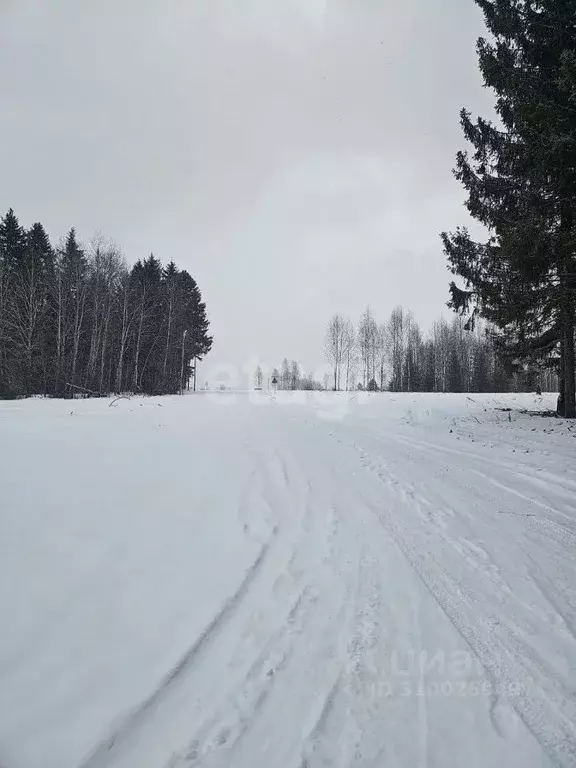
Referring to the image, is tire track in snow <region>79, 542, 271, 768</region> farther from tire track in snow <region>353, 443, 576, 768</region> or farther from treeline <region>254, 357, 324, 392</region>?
treeline <region>254, 357, 324, 392</region>

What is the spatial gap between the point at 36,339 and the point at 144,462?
21421mm

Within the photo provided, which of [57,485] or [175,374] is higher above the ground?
[175,374]

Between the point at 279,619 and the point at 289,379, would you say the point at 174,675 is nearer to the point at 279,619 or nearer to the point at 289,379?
the point at 279,619

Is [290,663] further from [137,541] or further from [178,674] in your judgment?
[137,541]

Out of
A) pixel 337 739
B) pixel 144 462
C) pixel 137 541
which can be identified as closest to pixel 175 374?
pixel 144 462

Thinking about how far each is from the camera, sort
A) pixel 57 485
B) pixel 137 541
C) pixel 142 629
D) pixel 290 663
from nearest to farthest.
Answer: pixel 290 663, pixel 142 629, pixel 137 541, pixel 57 485

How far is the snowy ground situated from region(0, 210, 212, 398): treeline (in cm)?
1728

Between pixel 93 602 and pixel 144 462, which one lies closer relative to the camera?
pixel 93 602

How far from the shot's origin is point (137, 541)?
3.37 metres

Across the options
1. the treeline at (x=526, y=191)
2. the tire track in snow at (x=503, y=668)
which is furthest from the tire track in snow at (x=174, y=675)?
the treeline at (x=526, y=191)

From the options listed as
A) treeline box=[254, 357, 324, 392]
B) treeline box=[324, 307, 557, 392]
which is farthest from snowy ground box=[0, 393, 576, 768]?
treeline box=[324, 307, 557, 392]

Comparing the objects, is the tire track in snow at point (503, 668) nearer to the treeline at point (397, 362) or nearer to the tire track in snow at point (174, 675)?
the tire track in snow at point (174, 675)

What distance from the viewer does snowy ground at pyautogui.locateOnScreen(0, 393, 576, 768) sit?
1.67 metres

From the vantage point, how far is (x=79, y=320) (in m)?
23.3
